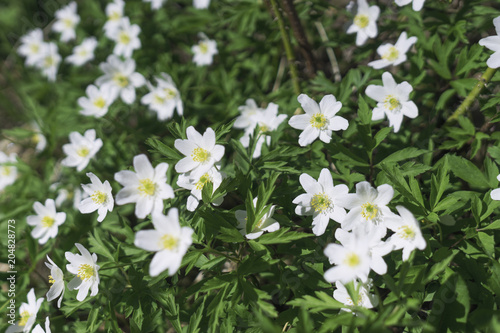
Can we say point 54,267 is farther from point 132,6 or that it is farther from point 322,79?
point 132,6

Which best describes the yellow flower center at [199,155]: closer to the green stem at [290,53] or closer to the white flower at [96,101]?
the green stem at [290,53]

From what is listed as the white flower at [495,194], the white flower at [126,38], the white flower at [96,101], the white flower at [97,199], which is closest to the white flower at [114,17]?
the white flower at [126,38]

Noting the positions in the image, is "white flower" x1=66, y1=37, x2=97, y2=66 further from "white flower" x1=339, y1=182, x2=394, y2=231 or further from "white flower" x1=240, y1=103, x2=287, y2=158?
"white flower" x1=339, y1=182, x2=394, y2=231

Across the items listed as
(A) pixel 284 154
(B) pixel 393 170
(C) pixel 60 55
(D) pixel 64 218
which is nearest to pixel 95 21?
(C) pixel 60 55

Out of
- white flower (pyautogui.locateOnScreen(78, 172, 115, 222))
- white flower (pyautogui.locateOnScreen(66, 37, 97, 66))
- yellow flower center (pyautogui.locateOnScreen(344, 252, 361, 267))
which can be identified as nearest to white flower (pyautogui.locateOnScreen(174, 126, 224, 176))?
white flower (pyautogui.locateOnScreen(78, 172, 115, 222))

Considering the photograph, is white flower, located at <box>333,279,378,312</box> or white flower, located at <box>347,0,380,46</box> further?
white flower, located at <box>347,0,380,46</box>

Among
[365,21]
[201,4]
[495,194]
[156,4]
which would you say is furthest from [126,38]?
[495,194]

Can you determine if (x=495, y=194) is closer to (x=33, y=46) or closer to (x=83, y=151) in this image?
(x=83, y=151)
